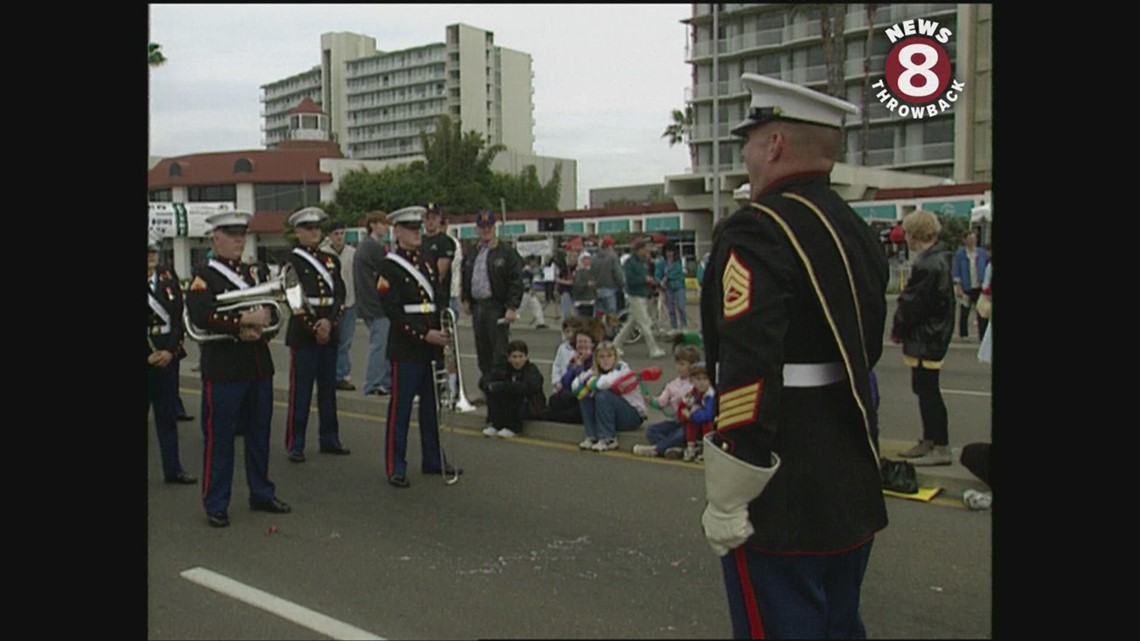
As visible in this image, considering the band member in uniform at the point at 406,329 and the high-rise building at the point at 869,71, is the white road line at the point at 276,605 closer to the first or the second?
the band member in uniform at the point at 406,329

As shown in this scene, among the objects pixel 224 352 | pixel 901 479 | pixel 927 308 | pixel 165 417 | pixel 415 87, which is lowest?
pixel 901 479

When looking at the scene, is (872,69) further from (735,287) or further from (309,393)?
(309,393)

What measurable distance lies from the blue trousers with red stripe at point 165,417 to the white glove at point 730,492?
5.53 metres

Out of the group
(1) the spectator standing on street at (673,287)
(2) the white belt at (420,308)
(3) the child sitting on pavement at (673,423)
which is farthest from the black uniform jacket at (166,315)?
(1) the spectator standing on street at (673,287)

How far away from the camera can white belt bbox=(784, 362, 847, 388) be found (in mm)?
2416

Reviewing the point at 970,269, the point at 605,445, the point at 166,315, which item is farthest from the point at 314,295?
the point at 970,269

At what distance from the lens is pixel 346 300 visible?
35.4 feet

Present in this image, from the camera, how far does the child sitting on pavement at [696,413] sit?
6996mm

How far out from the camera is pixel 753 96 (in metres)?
2.47

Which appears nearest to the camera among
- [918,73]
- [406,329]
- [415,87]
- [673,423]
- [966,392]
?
[918,73]

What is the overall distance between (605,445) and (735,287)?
545cm
